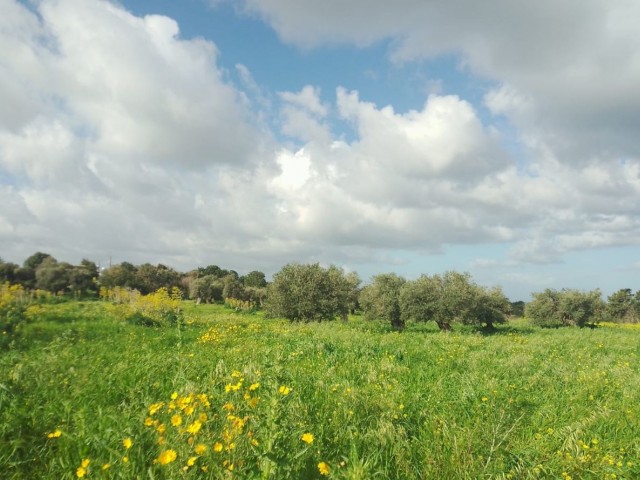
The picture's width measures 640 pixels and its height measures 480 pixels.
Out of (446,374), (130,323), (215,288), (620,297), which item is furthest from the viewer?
(620,297)

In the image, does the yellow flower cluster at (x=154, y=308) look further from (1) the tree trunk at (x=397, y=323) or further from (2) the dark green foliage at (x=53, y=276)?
(1) the tree trunk at (x=397, y=323)

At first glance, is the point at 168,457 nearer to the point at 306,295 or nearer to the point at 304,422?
the point at 304,422

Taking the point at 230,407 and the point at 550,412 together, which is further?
the point at 550,412

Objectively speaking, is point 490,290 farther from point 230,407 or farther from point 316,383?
point 230,407

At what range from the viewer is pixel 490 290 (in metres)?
42.5

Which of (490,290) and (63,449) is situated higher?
(490,290)

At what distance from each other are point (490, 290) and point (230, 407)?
43.1m

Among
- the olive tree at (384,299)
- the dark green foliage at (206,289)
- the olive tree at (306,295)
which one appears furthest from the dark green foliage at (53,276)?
the dark green foliage at (206,289)

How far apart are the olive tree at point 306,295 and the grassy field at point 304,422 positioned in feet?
71.5

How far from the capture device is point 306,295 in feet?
108

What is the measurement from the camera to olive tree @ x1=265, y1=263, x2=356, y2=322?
1287 inches

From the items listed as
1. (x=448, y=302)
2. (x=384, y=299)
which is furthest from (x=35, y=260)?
(x=448, y=302)

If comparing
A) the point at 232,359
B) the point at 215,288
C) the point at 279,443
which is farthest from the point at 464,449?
the point at 215,288

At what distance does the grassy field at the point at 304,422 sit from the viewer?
405cm
